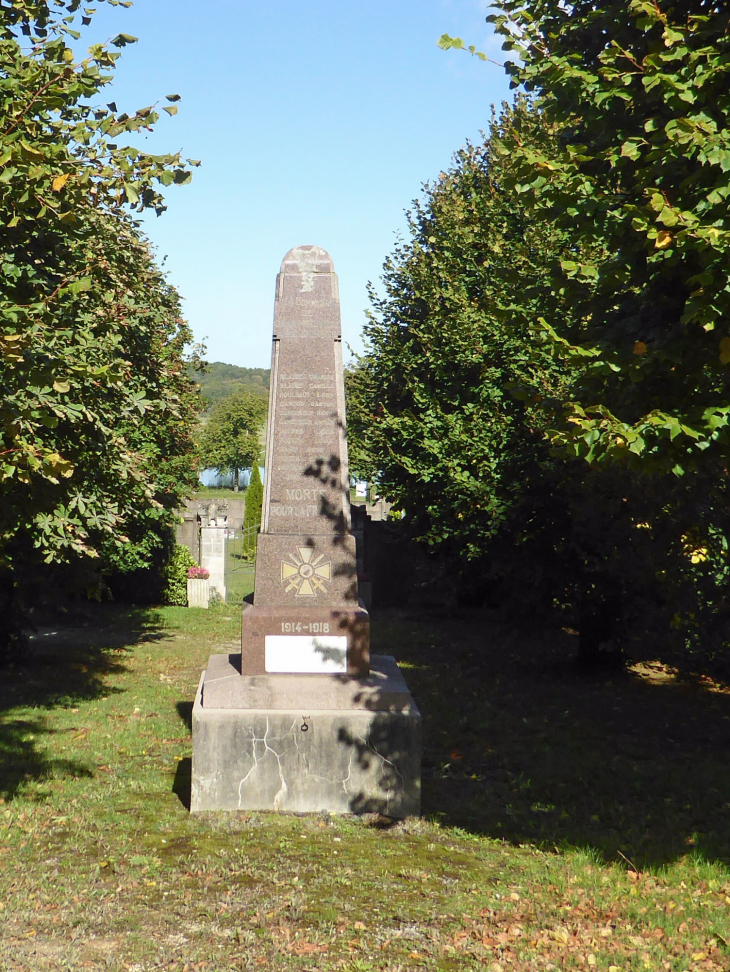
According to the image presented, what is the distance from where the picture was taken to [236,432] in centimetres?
10269

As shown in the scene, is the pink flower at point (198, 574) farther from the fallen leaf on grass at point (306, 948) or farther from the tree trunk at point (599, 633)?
the fallen leaf on grass at point (306, 948)

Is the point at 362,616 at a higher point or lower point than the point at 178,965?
higher

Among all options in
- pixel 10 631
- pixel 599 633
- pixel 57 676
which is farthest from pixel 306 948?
pixel 10 631

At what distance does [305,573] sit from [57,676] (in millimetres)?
7543

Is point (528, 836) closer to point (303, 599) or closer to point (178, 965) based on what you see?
point (303, 599)

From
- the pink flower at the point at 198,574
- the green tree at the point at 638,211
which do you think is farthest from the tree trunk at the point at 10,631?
Result: the green tree at the point at 638,211

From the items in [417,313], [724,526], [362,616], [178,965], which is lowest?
[178,965]

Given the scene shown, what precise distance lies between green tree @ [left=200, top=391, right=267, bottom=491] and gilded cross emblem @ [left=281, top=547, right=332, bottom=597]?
3301 inches

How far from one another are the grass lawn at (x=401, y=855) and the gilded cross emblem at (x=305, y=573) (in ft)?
6.22

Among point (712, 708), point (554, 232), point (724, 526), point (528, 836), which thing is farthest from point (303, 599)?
point (554, 232)

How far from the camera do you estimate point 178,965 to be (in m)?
4.77

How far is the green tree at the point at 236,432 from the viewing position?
95.8 metres

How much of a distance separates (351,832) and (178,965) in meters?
2.32

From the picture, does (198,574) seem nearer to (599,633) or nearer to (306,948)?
(599,633)
